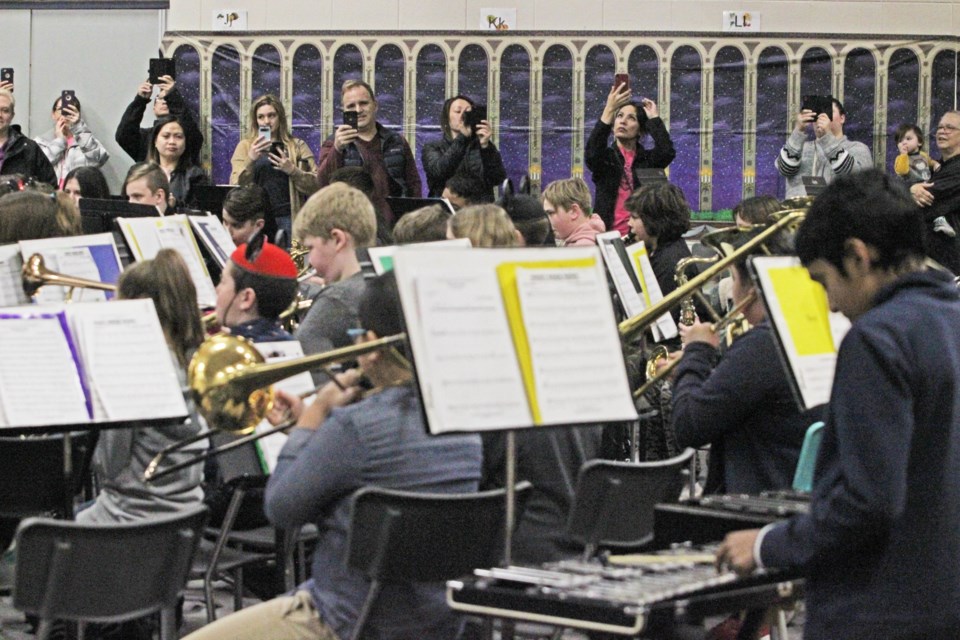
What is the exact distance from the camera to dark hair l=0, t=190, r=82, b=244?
5.95 meters

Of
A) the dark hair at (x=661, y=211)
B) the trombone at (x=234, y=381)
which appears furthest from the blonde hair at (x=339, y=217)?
the dark hair at (x=661, y=211)

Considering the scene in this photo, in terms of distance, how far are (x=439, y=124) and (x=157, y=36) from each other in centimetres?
226

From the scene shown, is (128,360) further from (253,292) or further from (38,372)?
(253,292)

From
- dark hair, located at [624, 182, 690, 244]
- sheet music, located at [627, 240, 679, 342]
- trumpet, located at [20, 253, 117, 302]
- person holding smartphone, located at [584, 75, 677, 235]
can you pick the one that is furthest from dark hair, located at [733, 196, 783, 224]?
trumpet, located at [20, 253, 117, 302]

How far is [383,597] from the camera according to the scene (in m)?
3.44

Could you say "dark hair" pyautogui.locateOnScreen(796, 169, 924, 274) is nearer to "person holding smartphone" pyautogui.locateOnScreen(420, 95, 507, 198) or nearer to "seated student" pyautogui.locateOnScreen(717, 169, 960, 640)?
"seated student" pyautogui.locateOnScreen(717, 169, 960, 640)

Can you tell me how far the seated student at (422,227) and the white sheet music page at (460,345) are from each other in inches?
94.7

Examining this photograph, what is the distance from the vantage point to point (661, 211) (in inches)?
268

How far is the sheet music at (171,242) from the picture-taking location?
20.2 feet

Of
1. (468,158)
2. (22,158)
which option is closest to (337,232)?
(468,158)

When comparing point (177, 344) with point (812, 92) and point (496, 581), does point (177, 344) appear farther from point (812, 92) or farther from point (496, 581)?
point (812, 92)

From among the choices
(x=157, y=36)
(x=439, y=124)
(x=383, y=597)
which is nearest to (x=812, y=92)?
(x=439, y=124)

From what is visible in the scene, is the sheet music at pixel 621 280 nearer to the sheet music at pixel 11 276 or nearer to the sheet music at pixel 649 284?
the sheet music at pixel 649 284

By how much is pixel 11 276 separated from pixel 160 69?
4.54m
